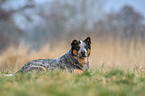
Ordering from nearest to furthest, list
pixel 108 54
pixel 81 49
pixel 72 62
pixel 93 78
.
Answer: pixel 93 78
pixel 81 49
pixel 72 62
pixel 108 54

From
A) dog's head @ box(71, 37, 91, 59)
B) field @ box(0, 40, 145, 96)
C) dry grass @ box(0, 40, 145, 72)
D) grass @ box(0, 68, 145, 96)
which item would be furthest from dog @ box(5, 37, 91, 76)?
dry grass @ box(0, 40, 145, 72)

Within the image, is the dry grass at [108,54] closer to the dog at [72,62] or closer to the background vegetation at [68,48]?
the background vegetation at [68,48]

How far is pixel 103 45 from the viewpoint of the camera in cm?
932

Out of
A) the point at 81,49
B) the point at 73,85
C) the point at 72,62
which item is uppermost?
the point at 81,49

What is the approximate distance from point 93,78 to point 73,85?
746 mm

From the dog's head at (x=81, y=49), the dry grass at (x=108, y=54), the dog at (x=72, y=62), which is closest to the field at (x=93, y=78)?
the dry grass at (x=108, y=54)

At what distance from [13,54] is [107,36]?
15.9ft

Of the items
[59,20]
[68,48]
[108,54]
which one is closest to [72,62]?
[108,54]

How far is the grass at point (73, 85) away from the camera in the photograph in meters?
2.23

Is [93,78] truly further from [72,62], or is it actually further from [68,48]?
[68,48]

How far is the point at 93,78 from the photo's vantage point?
3.48 m

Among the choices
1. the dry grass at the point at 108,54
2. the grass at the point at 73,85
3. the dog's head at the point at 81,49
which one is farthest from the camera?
the dry grass at the point at 108,54

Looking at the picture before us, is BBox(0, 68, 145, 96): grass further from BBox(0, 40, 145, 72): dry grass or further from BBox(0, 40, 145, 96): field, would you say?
BBox(0, 40, 145, 72): dry grass

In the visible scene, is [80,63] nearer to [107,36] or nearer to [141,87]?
[141,87]
